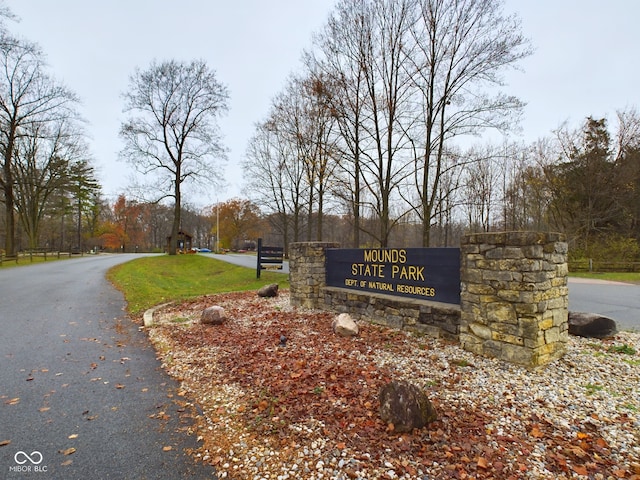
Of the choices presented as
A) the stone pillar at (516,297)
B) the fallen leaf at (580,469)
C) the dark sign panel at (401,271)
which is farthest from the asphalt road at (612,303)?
the fallen leaf at (580,469)

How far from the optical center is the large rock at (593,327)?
17.0 feet

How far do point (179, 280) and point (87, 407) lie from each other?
13.8m

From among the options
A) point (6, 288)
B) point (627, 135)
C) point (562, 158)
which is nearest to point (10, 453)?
point (6, 288)

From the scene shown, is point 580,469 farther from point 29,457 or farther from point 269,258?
point 269,258

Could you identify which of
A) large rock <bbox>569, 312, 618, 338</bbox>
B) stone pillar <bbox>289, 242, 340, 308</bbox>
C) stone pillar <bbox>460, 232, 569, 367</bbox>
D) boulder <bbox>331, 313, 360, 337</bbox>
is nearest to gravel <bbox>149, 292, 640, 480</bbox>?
stone pillar <bbox>460, 232, 569, 367</bbox>

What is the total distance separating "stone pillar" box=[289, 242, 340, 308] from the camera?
786 cm

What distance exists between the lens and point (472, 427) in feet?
9.37

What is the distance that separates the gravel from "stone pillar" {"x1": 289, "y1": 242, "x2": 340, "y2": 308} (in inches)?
129

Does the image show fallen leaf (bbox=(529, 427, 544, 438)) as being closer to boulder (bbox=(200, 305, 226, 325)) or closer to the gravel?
the gravel

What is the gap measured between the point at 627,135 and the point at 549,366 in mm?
25643

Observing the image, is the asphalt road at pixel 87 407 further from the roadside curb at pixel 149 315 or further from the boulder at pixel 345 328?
the boulder at pixel 345 328

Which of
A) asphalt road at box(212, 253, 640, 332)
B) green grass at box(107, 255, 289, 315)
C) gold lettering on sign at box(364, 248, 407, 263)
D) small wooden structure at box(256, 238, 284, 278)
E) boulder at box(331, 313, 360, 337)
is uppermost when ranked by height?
gold lettering on sign at box(364, 248, 407, 263)

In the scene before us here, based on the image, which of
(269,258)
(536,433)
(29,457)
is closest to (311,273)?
(536,433)

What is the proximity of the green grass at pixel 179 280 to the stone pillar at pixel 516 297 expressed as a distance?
755 centimetres
